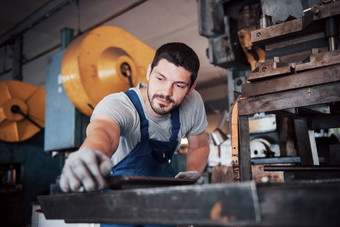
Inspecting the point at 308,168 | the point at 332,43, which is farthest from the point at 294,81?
the point at 308,168

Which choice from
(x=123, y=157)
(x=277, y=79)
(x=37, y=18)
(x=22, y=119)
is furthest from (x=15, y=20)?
(x=277, y=79)

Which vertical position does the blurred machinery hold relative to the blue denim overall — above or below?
above

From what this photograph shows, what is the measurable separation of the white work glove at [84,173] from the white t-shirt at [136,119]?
407 mm

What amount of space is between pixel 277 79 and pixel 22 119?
116 inches

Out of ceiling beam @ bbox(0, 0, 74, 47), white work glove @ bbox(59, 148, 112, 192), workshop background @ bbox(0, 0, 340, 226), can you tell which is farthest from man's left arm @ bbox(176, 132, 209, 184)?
ceiling beam @ bbox(0, 0, 74, 47)

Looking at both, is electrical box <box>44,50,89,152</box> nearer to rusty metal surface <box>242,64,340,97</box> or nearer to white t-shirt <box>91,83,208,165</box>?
white t-shirt <box>91,83,208,165</box>

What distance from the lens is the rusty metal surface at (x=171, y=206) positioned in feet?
1.81

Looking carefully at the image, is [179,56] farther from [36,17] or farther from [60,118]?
[36,17]

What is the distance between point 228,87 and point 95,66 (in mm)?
951

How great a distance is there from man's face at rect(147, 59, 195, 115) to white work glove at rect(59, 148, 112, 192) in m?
0.62

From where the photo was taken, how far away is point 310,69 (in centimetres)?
111

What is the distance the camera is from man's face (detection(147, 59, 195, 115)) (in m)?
1.34

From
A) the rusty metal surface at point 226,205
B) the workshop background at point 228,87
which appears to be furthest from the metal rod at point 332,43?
the rusty metal surface at point 226,205

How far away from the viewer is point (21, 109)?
3229 millimetres
